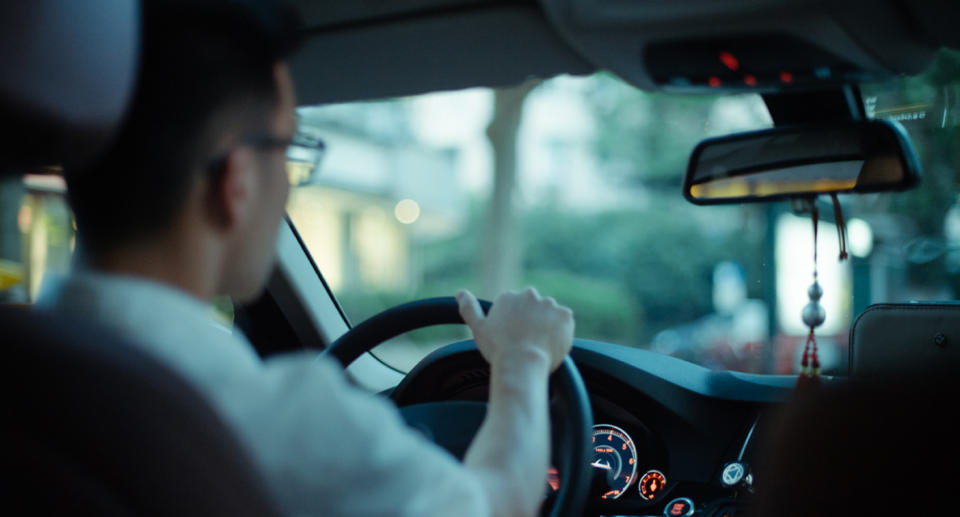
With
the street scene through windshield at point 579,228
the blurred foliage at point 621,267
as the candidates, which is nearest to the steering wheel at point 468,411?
the street scene through windshield at point 579,228

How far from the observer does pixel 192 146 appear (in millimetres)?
1174

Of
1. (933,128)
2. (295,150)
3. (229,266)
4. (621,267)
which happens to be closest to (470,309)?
(295,150)

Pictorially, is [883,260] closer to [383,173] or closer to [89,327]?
[89,327]

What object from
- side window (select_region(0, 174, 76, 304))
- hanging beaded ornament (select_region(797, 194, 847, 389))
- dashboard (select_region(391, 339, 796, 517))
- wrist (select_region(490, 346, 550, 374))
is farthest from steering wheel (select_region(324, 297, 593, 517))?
side window (select_region(0, 174, 76, 304))

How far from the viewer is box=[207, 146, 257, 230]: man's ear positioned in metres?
1.20

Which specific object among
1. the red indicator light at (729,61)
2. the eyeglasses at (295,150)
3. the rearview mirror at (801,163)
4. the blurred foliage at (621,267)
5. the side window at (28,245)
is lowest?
the blurred foliage at (621,267)

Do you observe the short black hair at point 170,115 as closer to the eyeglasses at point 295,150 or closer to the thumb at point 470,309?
the eyeglasses at point 295,150

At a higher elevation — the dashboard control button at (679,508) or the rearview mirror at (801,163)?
the rearview mirror at (801,163)

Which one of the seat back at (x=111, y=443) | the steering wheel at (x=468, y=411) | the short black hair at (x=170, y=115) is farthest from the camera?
the steering wheel at (x=468, y=411)

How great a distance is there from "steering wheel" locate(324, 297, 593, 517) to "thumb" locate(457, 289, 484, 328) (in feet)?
0.19

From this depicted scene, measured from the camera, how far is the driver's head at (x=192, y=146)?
1.17 meters

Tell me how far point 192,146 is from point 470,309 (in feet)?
2.19

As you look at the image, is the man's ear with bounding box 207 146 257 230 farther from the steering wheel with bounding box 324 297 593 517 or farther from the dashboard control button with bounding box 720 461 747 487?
the dashboard control button with bounding box 720 461 747 487

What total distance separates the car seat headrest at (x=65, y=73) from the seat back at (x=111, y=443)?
1.07 feet
